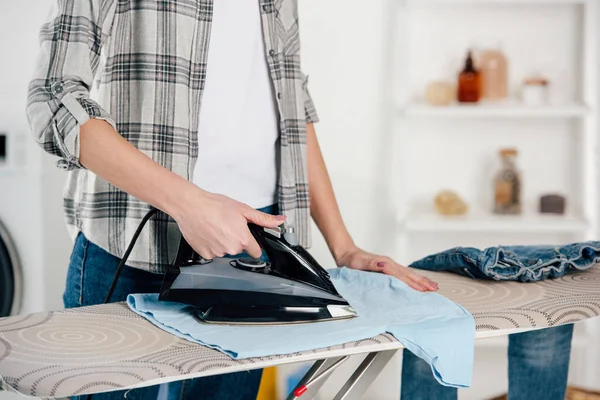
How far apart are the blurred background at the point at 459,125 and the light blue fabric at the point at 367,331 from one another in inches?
54.4

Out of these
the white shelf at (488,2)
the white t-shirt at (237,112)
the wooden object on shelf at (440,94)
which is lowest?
the white t-shirt at (237,112)

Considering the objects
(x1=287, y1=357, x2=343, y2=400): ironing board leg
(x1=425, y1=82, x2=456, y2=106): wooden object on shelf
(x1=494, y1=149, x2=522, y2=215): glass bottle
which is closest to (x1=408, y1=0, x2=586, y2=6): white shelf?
(x1=425, y1=82, x2=456, y2=106): wooden object on shelf

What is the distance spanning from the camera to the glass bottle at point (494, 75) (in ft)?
8.41

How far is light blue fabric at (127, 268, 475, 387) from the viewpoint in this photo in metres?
0.94

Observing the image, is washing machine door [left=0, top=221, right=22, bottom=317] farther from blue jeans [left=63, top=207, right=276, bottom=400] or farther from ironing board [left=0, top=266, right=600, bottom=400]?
ironing board [left=0, top=266, right=600, bottom=400]

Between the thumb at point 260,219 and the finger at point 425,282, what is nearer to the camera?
the thumb at point 260,219

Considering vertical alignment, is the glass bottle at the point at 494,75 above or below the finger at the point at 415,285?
above

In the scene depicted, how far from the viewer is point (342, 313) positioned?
1.05 metres

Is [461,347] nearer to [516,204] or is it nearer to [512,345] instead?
[512,345]

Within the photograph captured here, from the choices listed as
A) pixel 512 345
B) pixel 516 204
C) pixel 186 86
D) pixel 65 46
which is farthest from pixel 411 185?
pixel 65 46

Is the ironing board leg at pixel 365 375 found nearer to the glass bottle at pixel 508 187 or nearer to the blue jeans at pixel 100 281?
the blue jeans at pixel 100 281

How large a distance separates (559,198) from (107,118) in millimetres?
1878

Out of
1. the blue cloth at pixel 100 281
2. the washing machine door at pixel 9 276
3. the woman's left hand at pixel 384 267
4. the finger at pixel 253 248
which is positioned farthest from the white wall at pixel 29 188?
the finger at pixel 253 248

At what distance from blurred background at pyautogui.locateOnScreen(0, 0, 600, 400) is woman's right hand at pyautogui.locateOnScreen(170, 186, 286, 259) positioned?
1.48 meters
